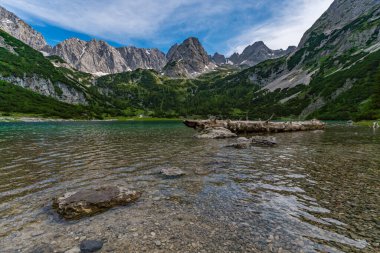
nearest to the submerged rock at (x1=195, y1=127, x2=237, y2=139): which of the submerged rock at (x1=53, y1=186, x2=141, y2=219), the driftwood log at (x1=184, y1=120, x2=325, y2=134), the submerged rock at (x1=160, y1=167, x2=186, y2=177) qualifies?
the driftwood log at (x1=184, y1=120, x2=325, y2=134)

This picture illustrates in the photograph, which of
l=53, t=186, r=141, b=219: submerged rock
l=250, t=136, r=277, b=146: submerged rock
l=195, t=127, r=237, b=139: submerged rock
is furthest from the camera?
l=195, t=127, r=237, b=139: submerged rock

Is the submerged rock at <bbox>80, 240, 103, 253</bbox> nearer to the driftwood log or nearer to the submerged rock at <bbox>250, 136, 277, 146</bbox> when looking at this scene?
the submerged rock at <bbox>250, 136, 277, 146</bbox>

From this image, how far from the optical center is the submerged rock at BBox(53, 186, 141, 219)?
38.3 feet

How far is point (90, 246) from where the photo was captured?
8742 millimetres

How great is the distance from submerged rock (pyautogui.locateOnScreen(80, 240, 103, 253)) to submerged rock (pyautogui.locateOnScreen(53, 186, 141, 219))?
2.93m

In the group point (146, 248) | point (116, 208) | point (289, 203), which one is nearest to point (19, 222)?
point (116, 208)

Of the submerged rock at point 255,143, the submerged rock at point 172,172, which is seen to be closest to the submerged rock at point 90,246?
the submerged rock at point 172,172

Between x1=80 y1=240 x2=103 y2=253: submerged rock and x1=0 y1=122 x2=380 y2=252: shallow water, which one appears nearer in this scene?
x1=80 y1=240 x2=103 y2=253: submerged rock

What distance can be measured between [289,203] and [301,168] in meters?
9.66

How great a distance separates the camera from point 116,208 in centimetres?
1259

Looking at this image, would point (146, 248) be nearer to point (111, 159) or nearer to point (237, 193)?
point (237, 193)

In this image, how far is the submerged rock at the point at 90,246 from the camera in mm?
8555

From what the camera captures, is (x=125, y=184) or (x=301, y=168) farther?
(x=301, y=168)

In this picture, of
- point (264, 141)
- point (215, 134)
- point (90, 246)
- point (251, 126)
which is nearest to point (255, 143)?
point (264, 141)
